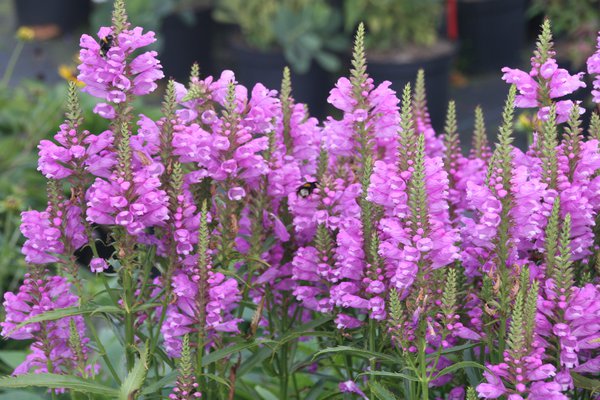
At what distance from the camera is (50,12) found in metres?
9.04

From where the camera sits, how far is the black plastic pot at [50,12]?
29.6ft

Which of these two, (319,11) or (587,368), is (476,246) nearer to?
(587,368)

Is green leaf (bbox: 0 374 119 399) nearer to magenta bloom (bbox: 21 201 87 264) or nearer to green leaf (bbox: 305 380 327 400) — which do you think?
magenta bloom (bbox: 21 201 87 264)

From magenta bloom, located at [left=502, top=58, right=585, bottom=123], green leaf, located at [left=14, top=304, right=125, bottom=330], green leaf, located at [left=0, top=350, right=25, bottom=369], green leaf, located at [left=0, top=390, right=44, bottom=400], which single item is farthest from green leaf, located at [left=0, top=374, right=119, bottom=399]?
green leaf, located at [left=0, top=350, right=25, bottom=369]

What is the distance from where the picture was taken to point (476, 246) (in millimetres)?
2004

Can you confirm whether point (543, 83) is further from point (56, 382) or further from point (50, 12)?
point (50, 12)

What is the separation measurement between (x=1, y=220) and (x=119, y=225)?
9.37ft

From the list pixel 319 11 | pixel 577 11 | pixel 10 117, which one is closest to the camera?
pixel 10 117

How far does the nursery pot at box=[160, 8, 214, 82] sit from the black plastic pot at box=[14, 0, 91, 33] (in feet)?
3.51

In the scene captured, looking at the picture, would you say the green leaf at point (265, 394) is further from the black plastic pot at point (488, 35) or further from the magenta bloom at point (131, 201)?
the black plastic pot at point (488, 35)

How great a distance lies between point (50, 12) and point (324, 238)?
7646mm

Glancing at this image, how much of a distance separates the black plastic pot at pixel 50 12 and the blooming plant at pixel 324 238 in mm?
7298

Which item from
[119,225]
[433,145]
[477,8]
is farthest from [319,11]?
[119,225]

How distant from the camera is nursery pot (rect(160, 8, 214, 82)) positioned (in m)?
8.64
